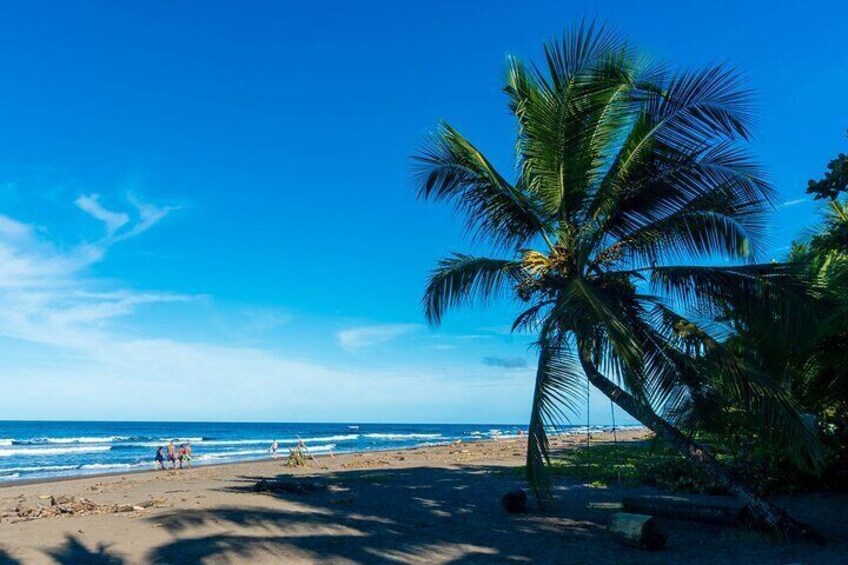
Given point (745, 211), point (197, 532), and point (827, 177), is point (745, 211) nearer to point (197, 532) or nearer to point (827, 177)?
point (827, 177)

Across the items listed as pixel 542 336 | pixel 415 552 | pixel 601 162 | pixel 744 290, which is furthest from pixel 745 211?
pixel 415 552

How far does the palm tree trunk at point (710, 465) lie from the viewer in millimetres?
8484

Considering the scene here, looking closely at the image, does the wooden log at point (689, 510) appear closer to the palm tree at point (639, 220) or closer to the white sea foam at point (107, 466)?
the palm tree at point (639, 220)

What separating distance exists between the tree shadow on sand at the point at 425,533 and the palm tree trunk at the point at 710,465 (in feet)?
1.13

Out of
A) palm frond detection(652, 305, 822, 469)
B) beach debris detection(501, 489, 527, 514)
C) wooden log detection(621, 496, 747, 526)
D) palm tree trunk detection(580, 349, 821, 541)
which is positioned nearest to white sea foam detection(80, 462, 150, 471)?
beach debris detection(501, 489, 527, 514)

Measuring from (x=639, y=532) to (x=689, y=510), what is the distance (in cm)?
210

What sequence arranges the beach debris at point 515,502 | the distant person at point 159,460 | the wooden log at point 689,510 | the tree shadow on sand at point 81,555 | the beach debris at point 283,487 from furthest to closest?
the distant person at point 159,460 → the beach debris at point 283,487 → the beach debris at point 515,502 → the wooden log at point 689,510 → the tree shadow on sand at point 81,555

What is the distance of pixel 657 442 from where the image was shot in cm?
1053

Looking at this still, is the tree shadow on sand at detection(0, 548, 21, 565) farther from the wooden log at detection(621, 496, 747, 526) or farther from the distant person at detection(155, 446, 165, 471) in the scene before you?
the distant person at detection(155, 446, 165, 471)

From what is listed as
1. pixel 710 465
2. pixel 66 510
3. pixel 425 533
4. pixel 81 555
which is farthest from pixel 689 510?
pixel 66 510

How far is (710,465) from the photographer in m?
8.84

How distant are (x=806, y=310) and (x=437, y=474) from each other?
14364 millimetres

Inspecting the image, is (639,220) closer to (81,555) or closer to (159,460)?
(81,555)

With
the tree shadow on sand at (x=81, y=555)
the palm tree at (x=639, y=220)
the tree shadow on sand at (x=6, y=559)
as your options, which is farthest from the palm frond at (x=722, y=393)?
the tree shadow on sand at (x=6, y=559)
